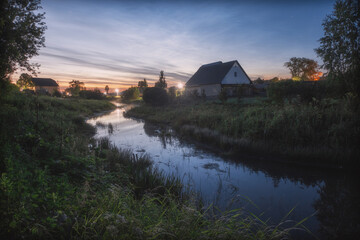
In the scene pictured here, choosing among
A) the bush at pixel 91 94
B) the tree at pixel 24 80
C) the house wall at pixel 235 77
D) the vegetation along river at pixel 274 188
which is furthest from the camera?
the bush at pixel 91 94

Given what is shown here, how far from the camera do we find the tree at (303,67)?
60844mm

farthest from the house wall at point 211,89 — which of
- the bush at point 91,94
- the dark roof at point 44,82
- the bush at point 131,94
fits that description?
the dark roof at point 44,82

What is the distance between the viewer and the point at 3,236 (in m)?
2.33

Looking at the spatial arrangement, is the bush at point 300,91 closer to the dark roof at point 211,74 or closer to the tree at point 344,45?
the tree at point 344,45

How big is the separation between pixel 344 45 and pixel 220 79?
22.9 m

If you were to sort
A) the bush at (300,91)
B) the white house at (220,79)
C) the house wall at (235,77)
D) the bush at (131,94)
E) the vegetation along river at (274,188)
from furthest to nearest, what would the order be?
the bush at (131,94)
the house wall at (235,77)
the white house at (220,79)
the bush at (300,91)
the vegetation along river at (274,188)

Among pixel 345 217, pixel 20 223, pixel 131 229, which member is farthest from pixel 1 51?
pixel 345 217

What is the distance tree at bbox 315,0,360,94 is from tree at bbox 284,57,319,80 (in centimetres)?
5480

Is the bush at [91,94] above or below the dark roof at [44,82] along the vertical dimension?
below

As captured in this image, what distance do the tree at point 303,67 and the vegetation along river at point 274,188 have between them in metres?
62.7

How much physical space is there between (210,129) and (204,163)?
191 inches

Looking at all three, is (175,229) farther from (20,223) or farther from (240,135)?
(240,135)

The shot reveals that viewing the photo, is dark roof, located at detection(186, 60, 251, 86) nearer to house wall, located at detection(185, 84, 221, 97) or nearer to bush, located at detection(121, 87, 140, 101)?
house wall, located at detection(185, 84, 221, 97)

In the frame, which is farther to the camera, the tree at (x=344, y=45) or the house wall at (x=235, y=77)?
the house wall at (x=235, y=77)
